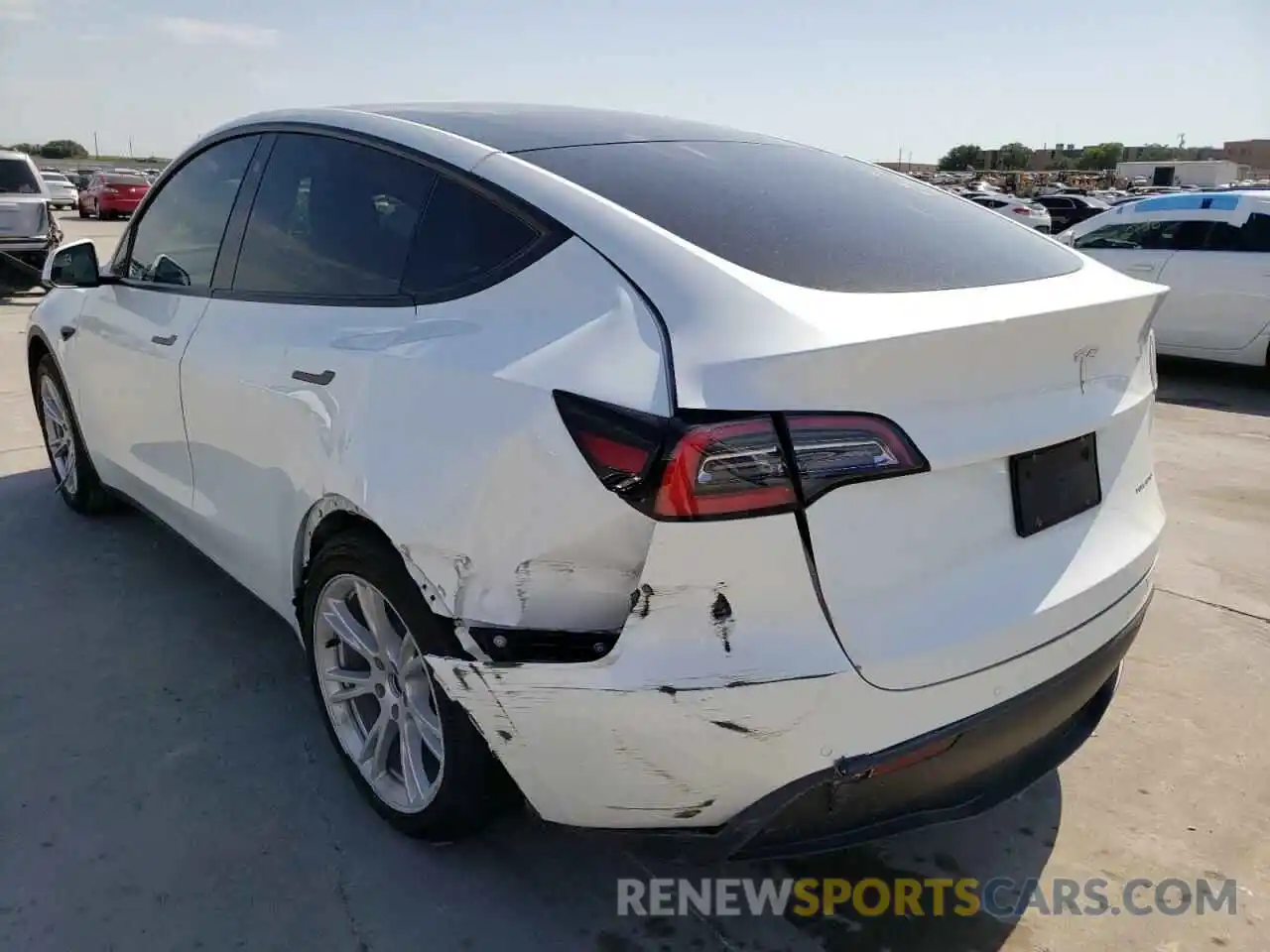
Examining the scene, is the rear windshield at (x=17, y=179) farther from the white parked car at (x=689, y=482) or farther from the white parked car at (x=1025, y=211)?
the white parked car at (x=1025, y=211)

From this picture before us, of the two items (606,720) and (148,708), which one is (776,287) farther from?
(148,708)

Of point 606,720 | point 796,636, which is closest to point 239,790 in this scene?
point 606,720

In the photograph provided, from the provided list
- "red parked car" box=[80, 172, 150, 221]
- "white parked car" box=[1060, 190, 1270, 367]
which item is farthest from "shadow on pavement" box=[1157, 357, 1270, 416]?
"red parked car" box=[80, 172, 150, 221]

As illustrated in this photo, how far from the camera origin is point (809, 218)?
2.31 meters

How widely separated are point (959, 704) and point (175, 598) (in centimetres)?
301

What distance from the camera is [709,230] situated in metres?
2.12

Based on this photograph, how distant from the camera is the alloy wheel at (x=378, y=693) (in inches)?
93.5

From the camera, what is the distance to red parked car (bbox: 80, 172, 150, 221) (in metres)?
27.7

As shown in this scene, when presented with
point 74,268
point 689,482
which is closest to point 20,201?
point 74,268

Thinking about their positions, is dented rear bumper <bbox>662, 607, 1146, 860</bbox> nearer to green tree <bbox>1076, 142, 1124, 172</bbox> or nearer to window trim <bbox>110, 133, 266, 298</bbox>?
window trim <bbox>110, 133, 266, 298</bbox>

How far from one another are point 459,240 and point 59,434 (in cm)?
339

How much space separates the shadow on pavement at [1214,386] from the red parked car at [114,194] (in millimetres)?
26033

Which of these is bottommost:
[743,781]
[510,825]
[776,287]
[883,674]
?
[510,825]

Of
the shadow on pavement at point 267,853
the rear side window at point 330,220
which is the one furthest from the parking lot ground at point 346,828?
the rear side window at point 330,220
